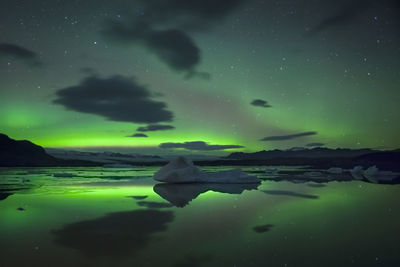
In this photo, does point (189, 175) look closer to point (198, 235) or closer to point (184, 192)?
point (184, 192)

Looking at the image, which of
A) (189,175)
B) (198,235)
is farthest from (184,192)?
(198,235)

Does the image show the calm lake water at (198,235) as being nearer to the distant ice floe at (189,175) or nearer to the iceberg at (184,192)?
the iceberg at (184,192)

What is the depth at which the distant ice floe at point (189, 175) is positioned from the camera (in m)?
13.3

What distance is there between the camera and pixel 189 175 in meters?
13.7

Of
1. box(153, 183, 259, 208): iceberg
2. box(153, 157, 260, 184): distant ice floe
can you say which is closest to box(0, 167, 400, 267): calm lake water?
box(153, 183, 259, 208): iceberg

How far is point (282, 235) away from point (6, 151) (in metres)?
146

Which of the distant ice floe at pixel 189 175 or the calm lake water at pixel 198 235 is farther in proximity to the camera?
the distant ice floe at pixel 189 175

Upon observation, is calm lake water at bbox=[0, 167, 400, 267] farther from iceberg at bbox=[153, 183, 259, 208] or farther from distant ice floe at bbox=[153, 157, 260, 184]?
distant ice floe at bbox=[153, 157, 260, 184]

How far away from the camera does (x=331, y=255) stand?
10.6ft

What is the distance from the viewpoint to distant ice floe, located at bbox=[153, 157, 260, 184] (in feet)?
43.7

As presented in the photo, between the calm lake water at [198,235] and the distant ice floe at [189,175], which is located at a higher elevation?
the distant ice floe at [189,175]

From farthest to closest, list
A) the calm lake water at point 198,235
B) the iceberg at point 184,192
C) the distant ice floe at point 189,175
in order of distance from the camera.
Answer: the distant ice floe at point 189,175, the iceberg at point 184,192, the calm lake water at point 198,235

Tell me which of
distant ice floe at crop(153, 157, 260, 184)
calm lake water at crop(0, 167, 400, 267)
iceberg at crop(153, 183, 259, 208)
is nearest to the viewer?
calm lake water at crop(0, 167, 400, 267)

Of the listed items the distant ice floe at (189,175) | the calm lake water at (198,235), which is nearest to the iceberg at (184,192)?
the calm lake water at (198,235)
